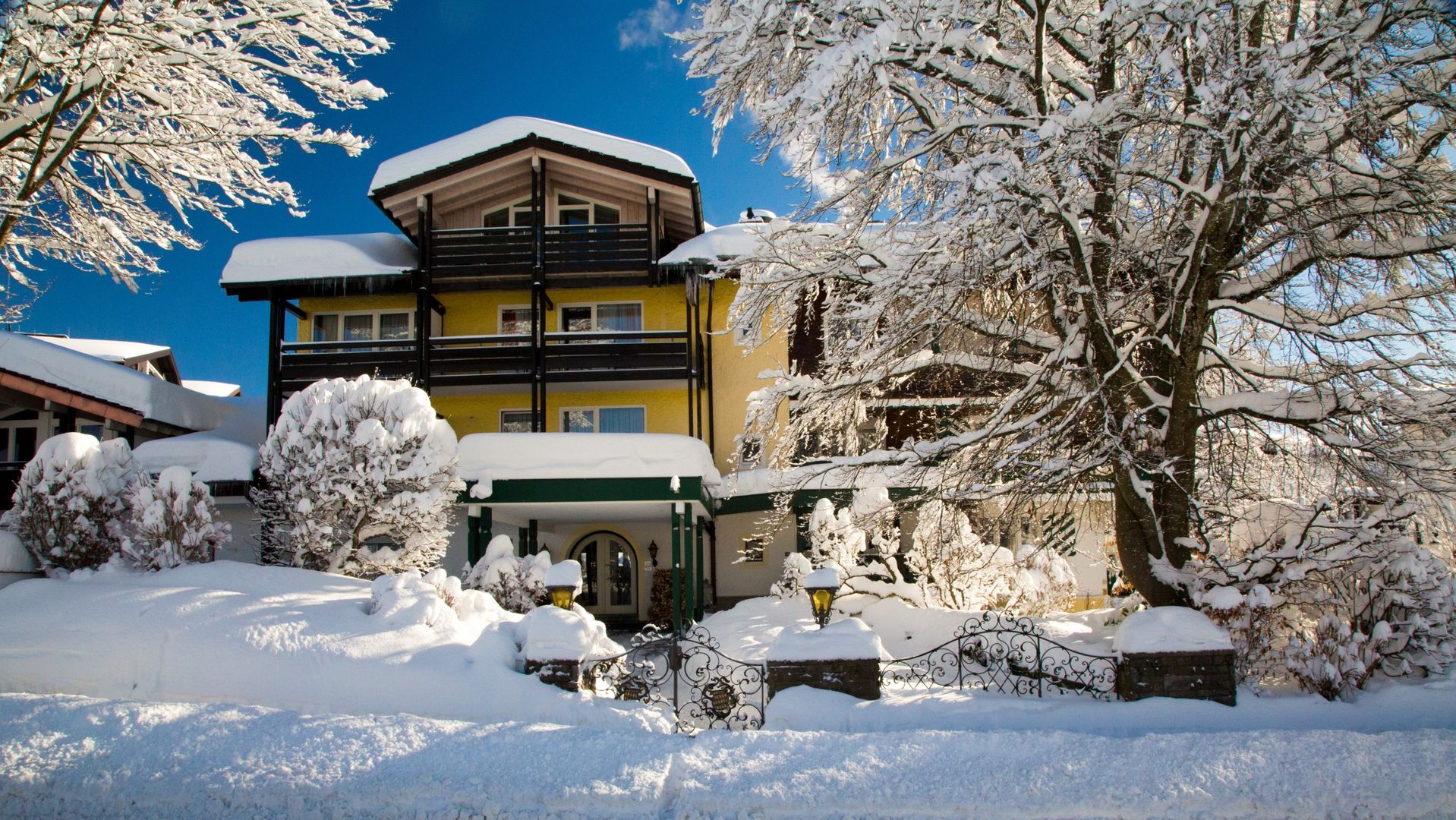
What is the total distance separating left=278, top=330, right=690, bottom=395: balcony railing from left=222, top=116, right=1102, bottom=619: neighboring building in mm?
44

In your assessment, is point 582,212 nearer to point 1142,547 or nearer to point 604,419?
point 604,419

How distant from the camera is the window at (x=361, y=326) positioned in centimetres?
2100

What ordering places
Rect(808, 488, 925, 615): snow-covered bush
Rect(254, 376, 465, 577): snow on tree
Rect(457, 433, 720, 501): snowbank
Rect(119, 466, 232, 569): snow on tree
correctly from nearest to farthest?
Rect(119, 466, 232, 569): snow on tree → Rect(254, 376, 465, 577): snow on tree → Rect(808, 488, 925, 615): snow-covered bush → Rect(457, 433, 720, 501): snowbank

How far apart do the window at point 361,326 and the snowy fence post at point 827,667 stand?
16120mm

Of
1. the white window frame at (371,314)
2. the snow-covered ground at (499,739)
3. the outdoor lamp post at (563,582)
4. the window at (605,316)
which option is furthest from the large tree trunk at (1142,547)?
the white window frame at (371,314)

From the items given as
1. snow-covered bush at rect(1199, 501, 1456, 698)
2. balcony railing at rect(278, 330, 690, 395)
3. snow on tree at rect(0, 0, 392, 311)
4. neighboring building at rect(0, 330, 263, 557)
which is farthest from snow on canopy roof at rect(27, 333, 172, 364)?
snow-covered bush at rect(1199, 501, 1456, 698)

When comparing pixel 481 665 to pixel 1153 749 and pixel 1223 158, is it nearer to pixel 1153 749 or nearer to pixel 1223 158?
pixel 1153 749

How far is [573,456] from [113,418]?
8.98 metres

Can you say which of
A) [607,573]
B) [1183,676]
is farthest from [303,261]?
[1183,676]

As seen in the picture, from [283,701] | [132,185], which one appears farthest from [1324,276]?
[132,185]

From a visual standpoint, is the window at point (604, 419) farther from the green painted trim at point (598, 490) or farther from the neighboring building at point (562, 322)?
the green painted trim at point (598, 490)

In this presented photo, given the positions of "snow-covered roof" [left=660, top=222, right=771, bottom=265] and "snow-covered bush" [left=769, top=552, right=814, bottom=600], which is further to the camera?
"snow-covered roof" [left=660, top=222, right=771, bottom=265]

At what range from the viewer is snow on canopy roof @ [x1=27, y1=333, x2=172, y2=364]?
883 inches

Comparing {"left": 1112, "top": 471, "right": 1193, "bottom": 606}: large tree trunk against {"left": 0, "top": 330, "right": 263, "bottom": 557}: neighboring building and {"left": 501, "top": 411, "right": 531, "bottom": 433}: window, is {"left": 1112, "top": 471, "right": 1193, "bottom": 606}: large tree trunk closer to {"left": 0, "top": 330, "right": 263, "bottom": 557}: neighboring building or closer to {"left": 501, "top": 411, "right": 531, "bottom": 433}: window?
{"left": 0, "top": 330, "right": 263, "bottom": 557}: neighboring building
